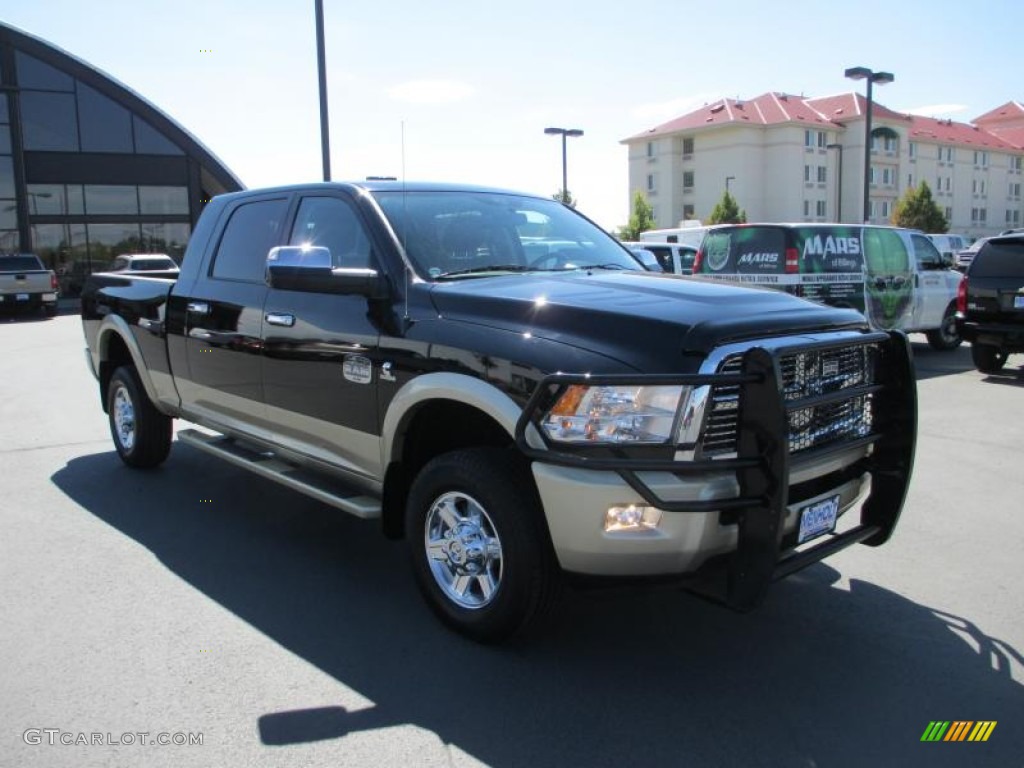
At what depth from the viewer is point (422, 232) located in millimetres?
4289

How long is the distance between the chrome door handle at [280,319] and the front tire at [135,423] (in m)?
2.26

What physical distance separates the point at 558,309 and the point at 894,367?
4.91 feet

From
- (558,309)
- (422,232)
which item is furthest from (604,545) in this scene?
(422,232)

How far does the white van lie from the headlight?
9.11 metres

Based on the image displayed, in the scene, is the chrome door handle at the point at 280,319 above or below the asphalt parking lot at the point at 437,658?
above

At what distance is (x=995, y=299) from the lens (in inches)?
419

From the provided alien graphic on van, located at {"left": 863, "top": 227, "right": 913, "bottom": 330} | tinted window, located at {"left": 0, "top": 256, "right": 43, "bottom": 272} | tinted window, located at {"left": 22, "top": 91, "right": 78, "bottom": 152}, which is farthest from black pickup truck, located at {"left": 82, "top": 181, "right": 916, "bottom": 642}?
tinted window, located at {"left": 22, "top": 91, "right": 78, "bottom": 152}

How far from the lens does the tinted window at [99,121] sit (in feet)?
116

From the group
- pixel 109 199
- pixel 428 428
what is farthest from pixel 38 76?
pixel 428 428

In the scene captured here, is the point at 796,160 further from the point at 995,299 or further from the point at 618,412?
the point at 618,412

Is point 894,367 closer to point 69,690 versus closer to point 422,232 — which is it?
point 422,232

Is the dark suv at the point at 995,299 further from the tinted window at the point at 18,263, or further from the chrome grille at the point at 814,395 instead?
the tinted window at the point at 18,263

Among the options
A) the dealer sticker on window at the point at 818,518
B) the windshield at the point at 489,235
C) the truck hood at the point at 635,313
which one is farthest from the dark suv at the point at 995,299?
the dealer sticker on window at the point at 818,518

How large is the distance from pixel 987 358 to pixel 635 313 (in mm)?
9787
